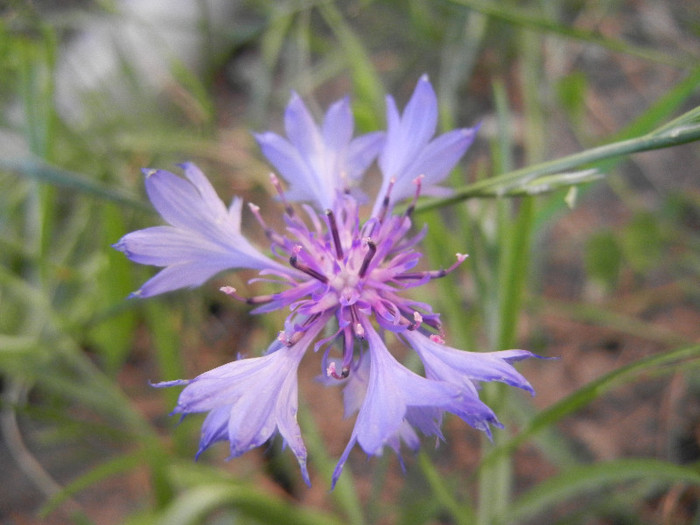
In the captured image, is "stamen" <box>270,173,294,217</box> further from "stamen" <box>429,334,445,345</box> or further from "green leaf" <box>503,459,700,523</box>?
"green leaf" <box>503,459,700,523</box>

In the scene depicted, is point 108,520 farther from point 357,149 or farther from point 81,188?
point 357,149

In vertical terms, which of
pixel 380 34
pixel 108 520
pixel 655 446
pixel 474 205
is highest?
pixel 380 34

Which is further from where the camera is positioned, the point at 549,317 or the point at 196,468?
the point at 549,317

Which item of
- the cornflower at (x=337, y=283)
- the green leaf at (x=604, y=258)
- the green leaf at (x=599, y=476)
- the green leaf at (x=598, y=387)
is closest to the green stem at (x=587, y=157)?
the cornflower at (x=337, y=283)

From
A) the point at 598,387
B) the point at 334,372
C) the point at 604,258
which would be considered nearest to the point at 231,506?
the point at 334,372

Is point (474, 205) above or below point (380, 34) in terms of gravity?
below

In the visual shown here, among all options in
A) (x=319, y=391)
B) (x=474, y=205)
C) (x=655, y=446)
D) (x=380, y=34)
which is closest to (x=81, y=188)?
(x=319, y=391)

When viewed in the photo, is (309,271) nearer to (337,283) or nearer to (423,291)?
(337,283)
